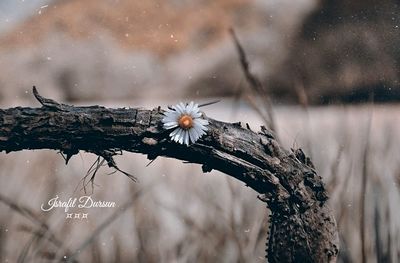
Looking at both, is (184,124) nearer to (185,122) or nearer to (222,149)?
(185,122)

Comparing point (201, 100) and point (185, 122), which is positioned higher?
point (201, 100)

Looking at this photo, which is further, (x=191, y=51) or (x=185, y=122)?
(x=191, y=51)

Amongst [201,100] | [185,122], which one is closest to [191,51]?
[201,100]

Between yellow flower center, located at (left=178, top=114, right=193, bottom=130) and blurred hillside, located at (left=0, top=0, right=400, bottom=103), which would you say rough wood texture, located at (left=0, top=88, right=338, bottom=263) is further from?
blurred hillside, located at (left=0, top=0, right=400, bottom=103)

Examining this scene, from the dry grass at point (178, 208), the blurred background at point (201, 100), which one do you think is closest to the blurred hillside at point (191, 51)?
the blurred background at point (201, 100)

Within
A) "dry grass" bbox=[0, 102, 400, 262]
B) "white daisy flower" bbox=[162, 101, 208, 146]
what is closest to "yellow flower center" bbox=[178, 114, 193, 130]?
"white daisy flower" bbox=[162, 101, 208, 146]

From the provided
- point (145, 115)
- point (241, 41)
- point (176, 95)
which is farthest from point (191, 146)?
point (241, 41)

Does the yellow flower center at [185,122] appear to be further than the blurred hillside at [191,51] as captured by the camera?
No

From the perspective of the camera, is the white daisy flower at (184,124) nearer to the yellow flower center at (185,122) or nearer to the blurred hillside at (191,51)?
the yellow flower center at (185,122)
